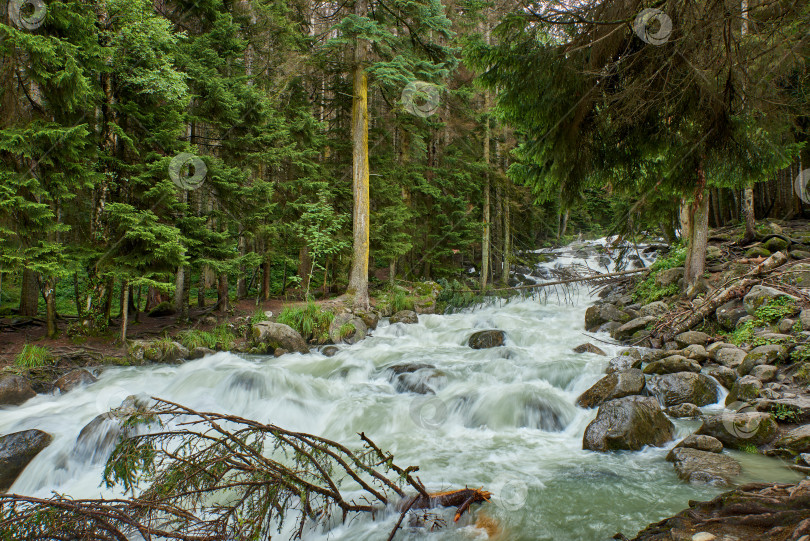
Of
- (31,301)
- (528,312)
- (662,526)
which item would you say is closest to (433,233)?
(528,312)

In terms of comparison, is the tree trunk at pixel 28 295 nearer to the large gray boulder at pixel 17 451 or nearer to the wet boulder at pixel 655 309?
the large gray boulder at pixel 17 451

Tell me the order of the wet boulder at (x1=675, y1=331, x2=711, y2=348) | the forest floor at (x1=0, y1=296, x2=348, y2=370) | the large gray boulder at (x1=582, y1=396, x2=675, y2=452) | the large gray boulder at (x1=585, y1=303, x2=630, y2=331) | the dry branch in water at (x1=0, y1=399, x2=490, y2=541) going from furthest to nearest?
the large gray boulder at (x1=585, y1=303, x2=630, y2=331)
the forest floor at (x1=0, y1=296, x2=348, y2=370)
the wet boulder at (x1=675, y1=331, x2=711, y2=348)
the large gray boulder at (x1=582, y1=396, x2=675, y2=452)
the dry branch in water at (x1=0, y1=399, x2=490, y2=541)

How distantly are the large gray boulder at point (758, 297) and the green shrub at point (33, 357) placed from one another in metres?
12.9

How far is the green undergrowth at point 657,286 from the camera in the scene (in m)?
10.9

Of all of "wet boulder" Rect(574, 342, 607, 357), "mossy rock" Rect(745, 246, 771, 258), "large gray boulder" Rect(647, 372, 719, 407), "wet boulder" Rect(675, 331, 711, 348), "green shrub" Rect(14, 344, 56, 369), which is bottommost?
"wet boulder" Rect(574, 342, 607, 357)

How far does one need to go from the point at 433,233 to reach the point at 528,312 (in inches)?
273

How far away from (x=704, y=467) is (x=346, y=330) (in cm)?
876

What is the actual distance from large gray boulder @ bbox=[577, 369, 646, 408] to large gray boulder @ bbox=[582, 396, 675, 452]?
2.54 feet

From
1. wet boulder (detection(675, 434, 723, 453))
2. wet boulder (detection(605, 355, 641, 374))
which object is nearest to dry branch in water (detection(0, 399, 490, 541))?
wet boulder (detection(675, 434, 723, 453))

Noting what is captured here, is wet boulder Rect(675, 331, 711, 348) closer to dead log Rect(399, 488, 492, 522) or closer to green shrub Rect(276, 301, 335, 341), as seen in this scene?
dead log Rect(399, 488, 492, 522)

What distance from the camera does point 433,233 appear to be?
1983 cm

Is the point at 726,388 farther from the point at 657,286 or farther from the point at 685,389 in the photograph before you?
the point at 657,286

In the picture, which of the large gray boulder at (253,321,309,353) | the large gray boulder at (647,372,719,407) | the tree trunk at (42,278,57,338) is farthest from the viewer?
the large gray boulder at (253,321,309,353)

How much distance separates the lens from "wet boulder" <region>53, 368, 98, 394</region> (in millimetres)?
6896
